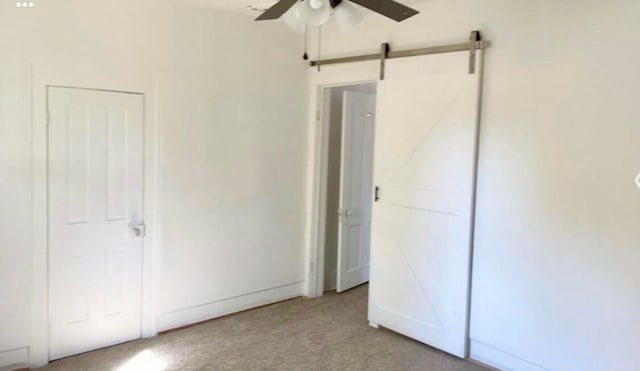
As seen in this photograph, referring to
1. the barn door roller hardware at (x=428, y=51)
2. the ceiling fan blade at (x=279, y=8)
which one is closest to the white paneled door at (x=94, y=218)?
the ceiling fan blade at (x=279, y=8)

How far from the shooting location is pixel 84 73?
341cm

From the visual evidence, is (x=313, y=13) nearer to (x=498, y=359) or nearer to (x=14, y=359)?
(x=498, y=359)

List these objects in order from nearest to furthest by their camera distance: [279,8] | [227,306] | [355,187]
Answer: [279,8]
[227,306]
[355,187]

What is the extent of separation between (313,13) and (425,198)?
6.21 ft

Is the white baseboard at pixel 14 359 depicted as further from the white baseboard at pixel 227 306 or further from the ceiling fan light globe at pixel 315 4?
the ceiling fan light globe at pixel 315 4

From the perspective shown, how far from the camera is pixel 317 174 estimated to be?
4828 millimetres

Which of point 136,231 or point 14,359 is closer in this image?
point 14,359

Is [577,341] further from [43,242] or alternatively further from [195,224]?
[43,242]

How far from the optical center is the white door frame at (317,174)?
4719mm

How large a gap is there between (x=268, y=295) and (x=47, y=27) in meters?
2.86

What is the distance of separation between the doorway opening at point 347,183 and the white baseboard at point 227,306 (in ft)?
1.45

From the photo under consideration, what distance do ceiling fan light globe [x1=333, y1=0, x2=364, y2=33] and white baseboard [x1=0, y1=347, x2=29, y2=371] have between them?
2.96 metres

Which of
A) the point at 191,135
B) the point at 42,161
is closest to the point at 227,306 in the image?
the point at 191,135

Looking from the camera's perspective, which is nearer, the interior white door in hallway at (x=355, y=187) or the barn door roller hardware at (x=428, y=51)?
the barn door roller hardware at (x=428, y=51)
